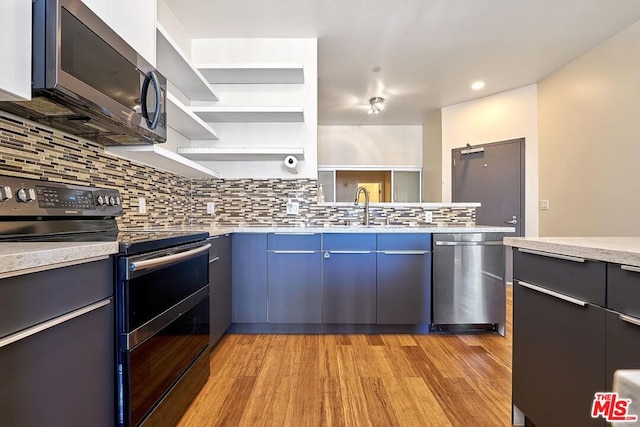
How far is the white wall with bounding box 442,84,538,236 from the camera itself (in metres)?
4.17

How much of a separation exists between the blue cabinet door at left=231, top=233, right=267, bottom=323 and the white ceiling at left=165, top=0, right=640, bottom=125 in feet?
6.01

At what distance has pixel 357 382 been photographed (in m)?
1.84

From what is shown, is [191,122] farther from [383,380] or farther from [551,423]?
[551,423]


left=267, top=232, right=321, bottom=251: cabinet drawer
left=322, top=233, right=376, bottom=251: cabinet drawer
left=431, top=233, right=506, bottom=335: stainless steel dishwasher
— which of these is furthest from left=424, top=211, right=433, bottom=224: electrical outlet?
left=267, top=232, right=321, bottom=251: cabinet drawer

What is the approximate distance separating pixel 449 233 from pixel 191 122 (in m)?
2.22

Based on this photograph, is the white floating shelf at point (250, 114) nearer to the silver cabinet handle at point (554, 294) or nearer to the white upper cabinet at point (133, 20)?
the white upper cabinet at point (133, 20)

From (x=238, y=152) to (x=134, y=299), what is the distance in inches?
71.1

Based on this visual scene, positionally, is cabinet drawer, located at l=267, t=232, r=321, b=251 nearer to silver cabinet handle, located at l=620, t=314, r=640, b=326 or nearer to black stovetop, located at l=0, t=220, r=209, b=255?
black stovetop, located at l=0, t=220, r=209, b=255

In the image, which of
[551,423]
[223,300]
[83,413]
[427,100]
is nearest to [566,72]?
[427,100]

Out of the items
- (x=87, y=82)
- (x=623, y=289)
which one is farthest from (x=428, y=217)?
(x=87, y=82)


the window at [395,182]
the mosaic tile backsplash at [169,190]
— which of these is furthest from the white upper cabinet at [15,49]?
the window at [395,182]

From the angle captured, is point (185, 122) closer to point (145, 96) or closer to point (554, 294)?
point (145, 96)

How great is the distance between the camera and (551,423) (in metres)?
1.17

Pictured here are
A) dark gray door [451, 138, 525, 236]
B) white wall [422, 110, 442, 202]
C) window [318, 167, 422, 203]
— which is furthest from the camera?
window [318, 167, 422, 203]
